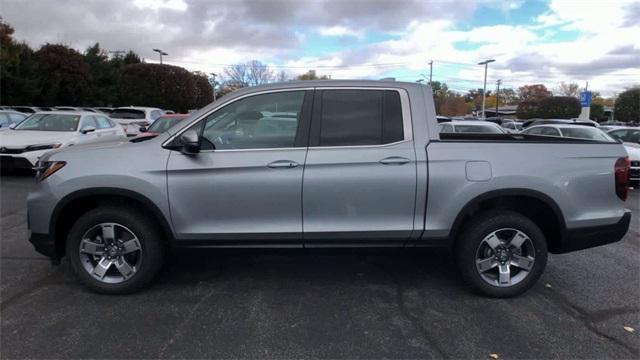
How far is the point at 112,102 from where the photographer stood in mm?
40031

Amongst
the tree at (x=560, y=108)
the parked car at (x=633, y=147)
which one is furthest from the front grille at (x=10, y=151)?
the tree at (x=560, y=108)

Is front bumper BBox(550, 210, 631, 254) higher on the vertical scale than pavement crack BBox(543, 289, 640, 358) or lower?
higher

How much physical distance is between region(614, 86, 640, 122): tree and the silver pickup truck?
5597 centimetres

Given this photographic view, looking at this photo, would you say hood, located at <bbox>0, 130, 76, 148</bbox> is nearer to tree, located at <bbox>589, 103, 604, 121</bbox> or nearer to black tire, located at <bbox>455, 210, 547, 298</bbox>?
black tire, located at <bbox>455, 210, 547, 298</bbox>

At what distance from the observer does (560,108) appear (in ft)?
165

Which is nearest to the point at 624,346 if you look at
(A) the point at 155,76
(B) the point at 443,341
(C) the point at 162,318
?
(B) the point at 443,341

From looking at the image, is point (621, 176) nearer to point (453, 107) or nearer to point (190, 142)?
point (190, 142)

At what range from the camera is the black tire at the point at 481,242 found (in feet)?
13.2

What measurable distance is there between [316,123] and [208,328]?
1.84 metres

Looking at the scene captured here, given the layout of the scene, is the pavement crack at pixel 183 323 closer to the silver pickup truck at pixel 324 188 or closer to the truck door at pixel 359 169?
the silver pickup truck at pixel 324 188

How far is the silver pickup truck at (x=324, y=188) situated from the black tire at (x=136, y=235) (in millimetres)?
11

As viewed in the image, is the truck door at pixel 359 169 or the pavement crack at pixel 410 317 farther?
the truck door at pixel 359 169

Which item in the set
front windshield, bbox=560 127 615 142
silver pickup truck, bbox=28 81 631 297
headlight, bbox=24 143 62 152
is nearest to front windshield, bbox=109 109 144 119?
headlight, bbox=24 143 62 152

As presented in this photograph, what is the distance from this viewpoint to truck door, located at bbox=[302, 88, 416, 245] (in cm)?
387
